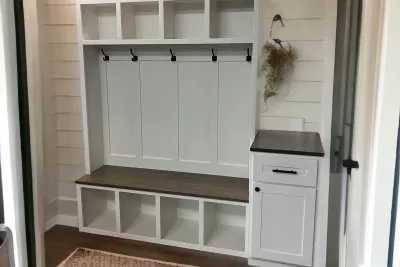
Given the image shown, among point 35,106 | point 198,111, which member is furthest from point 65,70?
point 35,106

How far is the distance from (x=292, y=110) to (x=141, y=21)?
143 centimetres

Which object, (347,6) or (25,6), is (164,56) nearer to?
(347,6)

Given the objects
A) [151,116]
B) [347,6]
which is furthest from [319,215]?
[151,116]

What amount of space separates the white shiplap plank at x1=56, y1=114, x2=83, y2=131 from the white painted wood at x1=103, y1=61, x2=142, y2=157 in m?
0.23

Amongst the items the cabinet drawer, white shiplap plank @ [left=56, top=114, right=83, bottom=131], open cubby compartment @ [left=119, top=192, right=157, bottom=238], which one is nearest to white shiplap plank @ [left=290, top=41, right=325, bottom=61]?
the cabinet drawer

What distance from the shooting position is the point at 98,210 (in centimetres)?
356

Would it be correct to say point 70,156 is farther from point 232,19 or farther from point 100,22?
point 232,19

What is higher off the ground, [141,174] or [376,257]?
[376,257]

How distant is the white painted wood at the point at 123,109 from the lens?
3426mm

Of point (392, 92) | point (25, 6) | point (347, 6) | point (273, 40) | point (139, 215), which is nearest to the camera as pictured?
point (25, 6)

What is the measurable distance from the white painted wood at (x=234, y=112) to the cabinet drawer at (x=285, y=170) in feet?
1.82

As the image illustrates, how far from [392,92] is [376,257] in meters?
0.54

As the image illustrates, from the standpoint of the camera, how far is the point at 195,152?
11.1 ft

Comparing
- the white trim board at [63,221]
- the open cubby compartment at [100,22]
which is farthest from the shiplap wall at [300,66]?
the white trim board at [63,221]
